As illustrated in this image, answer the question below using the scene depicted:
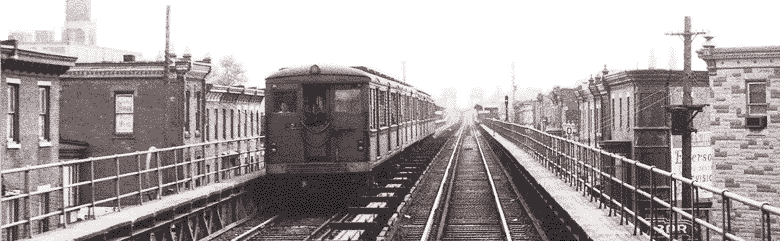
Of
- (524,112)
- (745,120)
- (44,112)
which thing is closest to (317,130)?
(44,112)

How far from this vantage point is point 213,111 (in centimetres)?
3281

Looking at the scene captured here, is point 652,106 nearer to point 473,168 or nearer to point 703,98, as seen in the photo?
point 703,98

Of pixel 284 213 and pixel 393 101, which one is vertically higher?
pixel 393 101

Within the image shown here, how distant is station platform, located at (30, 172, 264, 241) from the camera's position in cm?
938

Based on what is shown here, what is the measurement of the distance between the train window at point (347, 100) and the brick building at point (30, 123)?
24.3 ft

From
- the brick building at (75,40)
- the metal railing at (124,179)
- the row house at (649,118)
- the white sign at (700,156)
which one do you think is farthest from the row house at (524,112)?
the metal railing at (124,179)

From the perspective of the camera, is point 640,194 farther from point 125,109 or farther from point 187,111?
point 125,109

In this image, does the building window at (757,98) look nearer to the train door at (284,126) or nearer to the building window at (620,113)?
the building window at (620,113)

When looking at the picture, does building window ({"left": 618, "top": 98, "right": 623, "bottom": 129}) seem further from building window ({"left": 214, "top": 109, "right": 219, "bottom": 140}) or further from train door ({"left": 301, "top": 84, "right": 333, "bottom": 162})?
train door ({"left": 301, "top": 84, "right": 333, "bottom": 162})

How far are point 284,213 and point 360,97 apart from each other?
3.09m

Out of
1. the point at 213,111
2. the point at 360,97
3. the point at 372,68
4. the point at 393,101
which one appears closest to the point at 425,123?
the point at 213,111

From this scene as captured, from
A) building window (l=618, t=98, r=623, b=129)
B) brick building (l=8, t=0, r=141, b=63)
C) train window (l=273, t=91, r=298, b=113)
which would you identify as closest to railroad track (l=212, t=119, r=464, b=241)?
train window (l=273, t=91, r=298, b=113)

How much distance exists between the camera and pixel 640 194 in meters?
10.2

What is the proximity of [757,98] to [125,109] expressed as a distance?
22.5m
